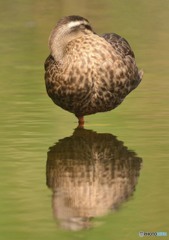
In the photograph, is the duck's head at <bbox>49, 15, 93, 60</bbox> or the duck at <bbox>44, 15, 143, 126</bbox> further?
the duck's head at <bbox>49, 15, 93, 60</bbox>

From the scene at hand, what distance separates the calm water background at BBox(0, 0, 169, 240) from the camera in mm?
6695

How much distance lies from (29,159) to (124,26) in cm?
909

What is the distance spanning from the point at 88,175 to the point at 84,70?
1.87 meters

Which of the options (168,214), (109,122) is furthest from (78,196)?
(109,122)

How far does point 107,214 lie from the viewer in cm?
687

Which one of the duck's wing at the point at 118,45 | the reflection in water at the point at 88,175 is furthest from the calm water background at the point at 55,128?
the duck's wing at the point at 118,45

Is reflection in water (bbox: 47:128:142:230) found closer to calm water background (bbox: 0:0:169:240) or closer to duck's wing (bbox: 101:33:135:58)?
calm water background (bbox: 0:0:169:240)

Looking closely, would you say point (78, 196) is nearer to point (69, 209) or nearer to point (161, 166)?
point (69, 209)

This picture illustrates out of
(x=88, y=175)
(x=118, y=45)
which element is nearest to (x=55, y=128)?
(x=118, y=45)

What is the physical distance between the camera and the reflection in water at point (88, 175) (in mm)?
7012

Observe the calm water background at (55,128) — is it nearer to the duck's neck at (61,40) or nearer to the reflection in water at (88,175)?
the reflection in water at (88,175)

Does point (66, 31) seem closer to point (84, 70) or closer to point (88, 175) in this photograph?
point (84, 70)

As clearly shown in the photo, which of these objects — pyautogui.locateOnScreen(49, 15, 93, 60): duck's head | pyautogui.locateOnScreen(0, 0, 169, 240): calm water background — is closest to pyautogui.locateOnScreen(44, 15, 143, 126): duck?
pyautogui.locateOnScreen(49, 15, 93, 60): duck's head

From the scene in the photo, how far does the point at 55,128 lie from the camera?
389 inches
